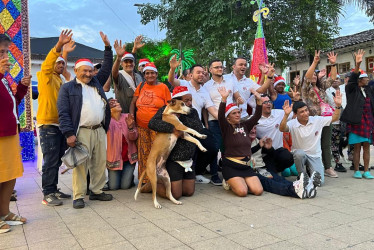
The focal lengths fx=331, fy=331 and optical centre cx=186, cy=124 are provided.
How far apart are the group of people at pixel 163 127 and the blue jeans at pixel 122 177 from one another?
17 mm

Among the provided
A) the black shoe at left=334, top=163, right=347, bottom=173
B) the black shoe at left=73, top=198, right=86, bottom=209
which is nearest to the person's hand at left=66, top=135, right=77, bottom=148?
the black shoe at left=73, top=198, right=86, bottom=209

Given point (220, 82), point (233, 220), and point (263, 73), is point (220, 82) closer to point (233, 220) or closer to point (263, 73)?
point (263, 73)

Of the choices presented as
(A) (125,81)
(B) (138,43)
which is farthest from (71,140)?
(B) (138,43)

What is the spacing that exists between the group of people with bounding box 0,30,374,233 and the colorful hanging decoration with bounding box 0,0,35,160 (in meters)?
3.36

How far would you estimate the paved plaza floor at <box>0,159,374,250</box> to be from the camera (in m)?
3.19

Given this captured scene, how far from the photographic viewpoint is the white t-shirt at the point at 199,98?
18.8 ft

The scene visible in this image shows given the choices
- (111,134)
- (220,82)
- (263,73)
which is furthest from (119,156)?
(263,73)

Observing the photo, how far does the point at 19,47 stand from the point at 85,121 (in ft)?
16.4

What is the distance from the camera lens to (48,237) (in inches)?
136

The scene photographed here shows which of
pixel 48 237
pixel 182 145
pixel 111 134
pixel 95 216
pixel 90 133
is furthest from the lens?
pixel 111 134

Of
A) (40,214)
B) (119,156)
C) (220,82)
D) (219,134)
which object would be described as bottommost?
(40,214)

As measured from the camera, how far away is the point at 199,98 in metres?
5.79

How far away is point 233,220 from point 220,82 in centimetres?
275

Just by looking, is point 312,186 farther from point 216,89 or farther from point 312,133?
point 216,89
